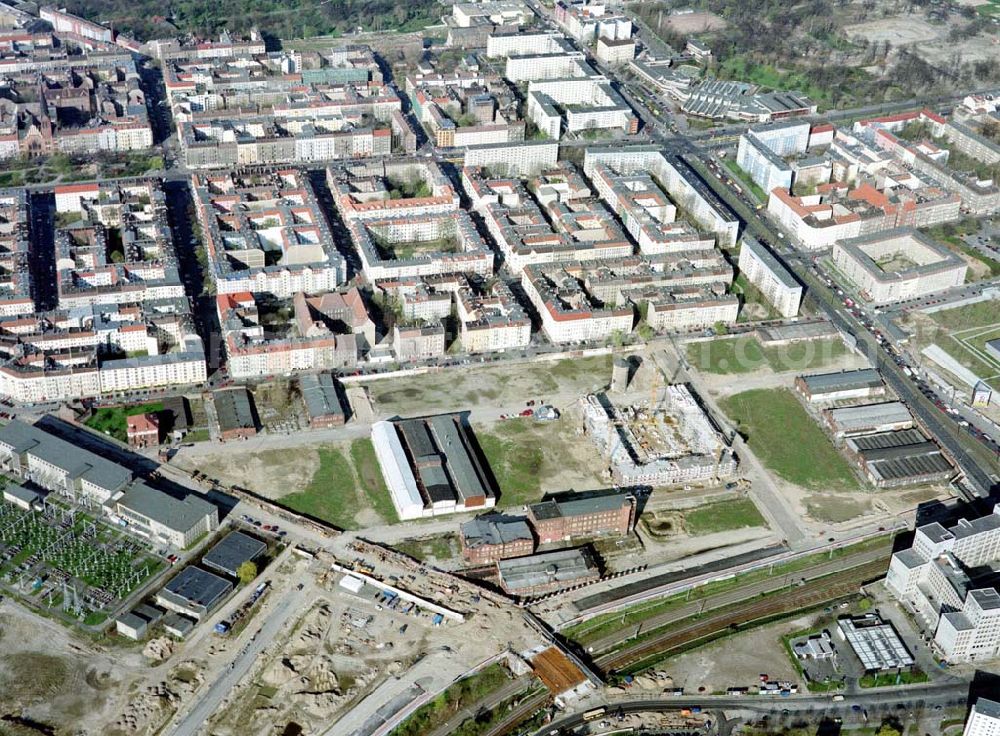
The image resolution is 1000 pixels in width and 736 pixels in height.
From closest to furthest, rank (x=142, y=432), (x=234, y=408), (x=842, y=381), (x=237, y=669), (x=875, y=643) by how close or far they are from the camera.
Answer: (x=237, y=669)
(x=875, y=643)
(x=142, y=432)
(x=234, y=408)
(x=842, y=381)

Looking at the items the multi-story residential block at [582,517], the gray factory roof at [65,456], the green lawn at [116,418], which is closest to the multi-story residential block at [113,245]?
the green lawn at [116,418]

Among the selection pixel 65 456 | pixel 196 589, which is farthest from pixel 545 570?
pixel 65 456

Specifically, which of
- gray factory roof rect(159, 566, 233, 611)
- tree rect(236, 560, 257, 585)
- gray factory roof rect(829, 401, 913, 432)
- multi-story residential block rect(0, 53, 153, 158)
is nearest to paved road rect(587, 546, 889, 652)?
gray factory roof rect(829, 401, 913, 432)

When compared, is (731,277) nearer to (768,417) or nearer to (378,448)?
(768,417)

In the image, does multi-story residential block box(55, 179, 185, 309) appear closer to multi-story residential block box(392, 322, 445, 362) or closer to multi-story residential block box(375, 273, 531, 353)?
multi-story residential block box(375, 273, 531, 353)

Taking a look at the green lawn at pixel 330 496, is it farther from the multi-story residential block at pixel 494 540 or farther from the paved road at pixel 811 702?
the paved road at pixel 811 702

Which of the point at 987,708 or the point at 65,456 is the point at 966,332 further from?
the point at 65,456
